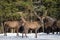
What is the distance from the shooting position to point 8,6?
15523 millimetres

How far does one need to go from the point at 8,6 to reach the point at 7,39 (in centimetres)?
230

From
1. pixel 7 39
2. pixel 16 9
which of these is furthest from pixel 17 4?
pixel 7 39

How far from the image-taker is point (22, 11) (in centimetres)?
1666

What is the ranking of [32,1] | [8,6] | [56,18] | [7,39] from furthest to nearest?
[56,18], [32,1], [8,6], [7,39]

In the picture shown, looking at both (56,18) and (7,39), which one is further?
(56,18)

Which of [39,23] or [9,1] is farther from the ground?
[9,1]

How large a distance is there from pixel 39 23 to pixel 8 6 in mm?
1907

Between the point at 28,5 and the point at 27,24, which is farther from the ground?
the point at 28,5

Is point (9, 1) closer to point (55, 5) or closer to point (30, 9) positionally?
point (30, 9)

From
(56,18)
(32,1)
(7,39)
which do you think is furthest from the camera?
(56,18)

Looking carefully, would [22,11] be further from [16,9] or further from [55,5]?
[55,5]

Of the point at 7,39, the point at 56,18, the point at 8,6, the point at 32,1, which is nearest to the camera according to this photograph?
the point at 7,39

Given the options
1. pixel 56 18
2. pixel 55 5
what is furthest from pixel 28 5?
pixel 56 18

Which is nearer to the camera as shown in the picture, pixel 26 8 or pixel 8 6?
pixel 8 6
